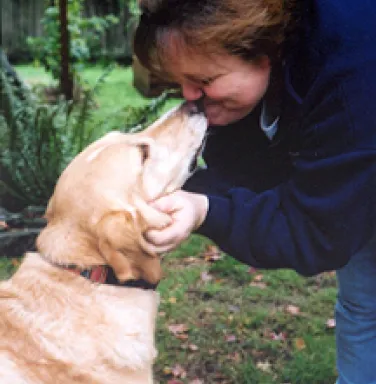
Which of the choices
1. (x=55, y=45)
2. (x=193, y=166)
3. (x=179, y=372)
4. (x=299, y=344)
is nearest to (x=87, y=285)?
(x=193, y=166)

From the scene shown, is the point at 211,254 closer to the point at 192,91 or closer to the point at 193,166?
the point at 193,166

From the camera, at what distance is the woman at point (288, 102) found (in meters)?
1.84

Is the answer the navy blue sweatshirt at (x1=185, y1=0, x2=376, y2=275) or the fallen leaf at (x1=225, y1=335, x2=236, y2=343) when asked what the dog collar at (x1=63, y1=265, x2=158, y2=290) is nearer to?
the navy blue sweatshirt at (x1=185, y1=0, x2=376, y2=275)

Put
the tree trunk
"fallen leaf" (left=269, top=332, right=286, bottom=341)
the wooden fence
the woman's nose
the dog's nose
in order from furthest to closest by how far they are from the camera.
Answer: the wooden fence
the tree trunk
"fallen leaf" (left=269, top=332, right=286, bottom=341)
the dog's nose
the woman's nose

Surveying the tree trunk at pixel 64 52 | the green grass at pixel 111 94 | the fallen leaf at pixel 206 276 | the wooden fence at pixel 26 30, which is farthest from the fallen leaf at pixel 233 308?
Answer: the wooden fence at pixel 26 30

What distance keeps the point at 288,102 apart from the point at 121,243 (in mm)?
773

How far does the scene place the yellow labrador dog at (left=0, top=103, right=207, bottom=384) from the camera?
202 centimetres

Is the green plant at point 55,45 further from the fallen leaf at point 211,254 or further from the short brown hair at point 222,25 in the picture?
the short brown hair at point 222,25

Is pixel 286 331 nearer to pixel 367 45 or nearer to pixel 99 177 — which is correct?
pixel 99 177

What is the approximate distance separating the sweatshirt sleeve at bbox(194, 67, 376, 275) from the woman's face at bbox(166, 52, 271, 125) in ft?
0.78

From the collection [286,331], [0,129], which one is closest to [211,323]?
[286,331]

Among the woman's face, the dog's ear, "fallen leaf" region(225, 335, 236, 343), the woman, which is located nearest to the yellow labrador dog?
the dog's ear

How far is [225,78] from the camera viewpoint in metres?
2.06

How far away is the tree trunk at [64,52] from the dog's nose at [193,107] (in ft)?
10.0
